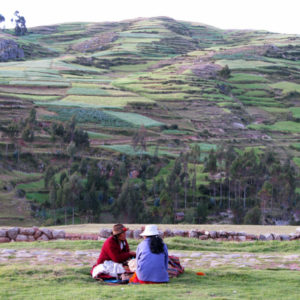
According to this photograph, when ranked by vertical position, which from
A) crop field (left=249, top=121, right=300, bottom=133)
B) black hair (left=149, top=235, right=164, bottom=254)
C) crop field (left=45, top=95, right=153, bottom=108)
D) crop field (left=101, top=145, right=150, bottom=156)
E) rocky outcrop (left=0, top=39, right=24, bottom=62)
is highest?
rocky outcrop (left=0, top=39, right=24, bottom=62)

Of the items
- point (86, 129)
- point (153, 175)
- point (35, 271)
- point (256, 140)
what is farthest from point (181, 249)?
point (256, 140)

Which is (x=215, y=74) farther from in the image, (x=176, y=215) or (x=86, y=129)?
(x=176, y=215)

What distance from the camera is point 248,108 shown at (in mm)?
89375

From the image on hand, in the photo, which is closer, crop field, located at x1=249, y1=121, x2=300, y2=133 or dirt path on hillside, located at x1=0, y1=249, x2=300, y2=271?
dirt path on hillside, located at x1=0, y1=249, x2=300, y2=271

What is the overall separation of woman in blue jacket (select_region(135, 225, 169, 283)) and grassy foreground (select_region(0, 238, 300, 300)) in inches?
10.7

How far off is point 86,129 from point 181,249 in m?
50.4

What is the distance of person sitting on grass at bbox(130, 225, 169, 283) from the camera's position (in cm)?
915

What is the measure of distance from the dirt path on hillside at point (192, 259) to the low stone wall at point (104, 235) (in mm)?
2795

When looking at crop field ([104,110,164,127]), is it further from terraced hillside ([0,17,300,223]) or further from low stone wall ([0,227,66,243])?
low stone wall ([0,227,66,243])

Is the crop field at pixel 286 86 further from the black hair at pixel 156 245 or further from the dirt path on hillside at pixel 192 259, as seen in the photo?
the black hair at pixel 156 245

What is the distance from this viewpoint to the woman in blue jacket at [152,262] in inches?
360

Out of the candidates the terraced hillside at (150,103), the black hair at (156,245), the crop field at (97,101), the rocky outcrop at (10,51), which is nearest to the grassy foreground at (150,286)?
the black hair at (156,245)

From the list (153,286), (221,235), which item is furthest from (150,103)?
(153,286)

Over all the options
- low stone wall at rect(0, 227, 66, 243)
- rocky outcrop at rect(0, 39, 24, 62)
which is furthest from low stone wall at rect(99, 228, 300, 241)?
rocky outcrop at rect(0, 39, 24, 62)
